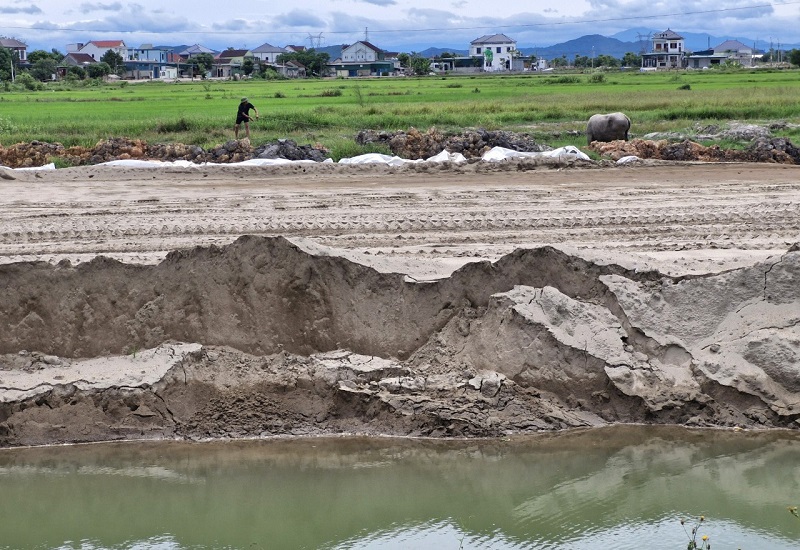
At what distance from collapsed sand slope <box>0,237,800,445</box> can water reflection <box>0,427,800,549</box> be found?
249mm

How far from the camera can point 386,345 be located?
8.96m

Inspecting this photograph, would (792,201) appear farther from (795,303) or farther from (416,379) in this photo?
(416,379)

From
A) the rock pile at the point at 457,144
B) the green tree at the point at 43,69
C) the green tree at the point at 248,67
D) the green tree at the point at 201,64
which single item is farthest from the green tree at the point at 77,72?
the rock pile at the point at 457,144

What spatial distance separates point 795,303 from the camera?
865 cm

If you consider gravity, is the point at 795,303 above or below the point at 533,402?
above

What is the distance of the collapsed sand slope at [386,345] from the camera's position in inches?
332

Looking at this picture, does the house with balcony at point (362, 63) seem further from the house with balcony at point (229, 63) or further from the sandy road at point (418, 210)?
the sandy road at point (418, 210)

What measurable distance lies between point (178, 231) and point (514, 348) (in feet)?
18.8

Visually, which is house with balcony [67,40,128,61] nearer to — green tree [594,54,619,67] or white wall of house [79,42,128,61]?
white wall of house [79,42,128,61]

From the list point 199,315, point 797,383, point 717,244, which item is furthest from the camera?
point 717,244

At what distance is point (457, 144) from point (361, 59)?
11300 cm

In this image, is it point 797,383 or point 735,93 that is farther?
point 735,93

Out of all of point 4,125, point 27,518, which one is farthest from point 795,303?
point 4,125

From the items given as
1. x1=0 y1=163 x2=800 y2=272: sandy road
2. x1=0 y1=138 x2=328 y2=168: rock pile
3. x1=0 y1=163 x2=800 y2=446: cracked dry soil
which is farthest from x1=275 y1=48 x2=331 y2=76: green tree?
x1=0 y1=163 x2=800 y2=446: cracked dry soil
